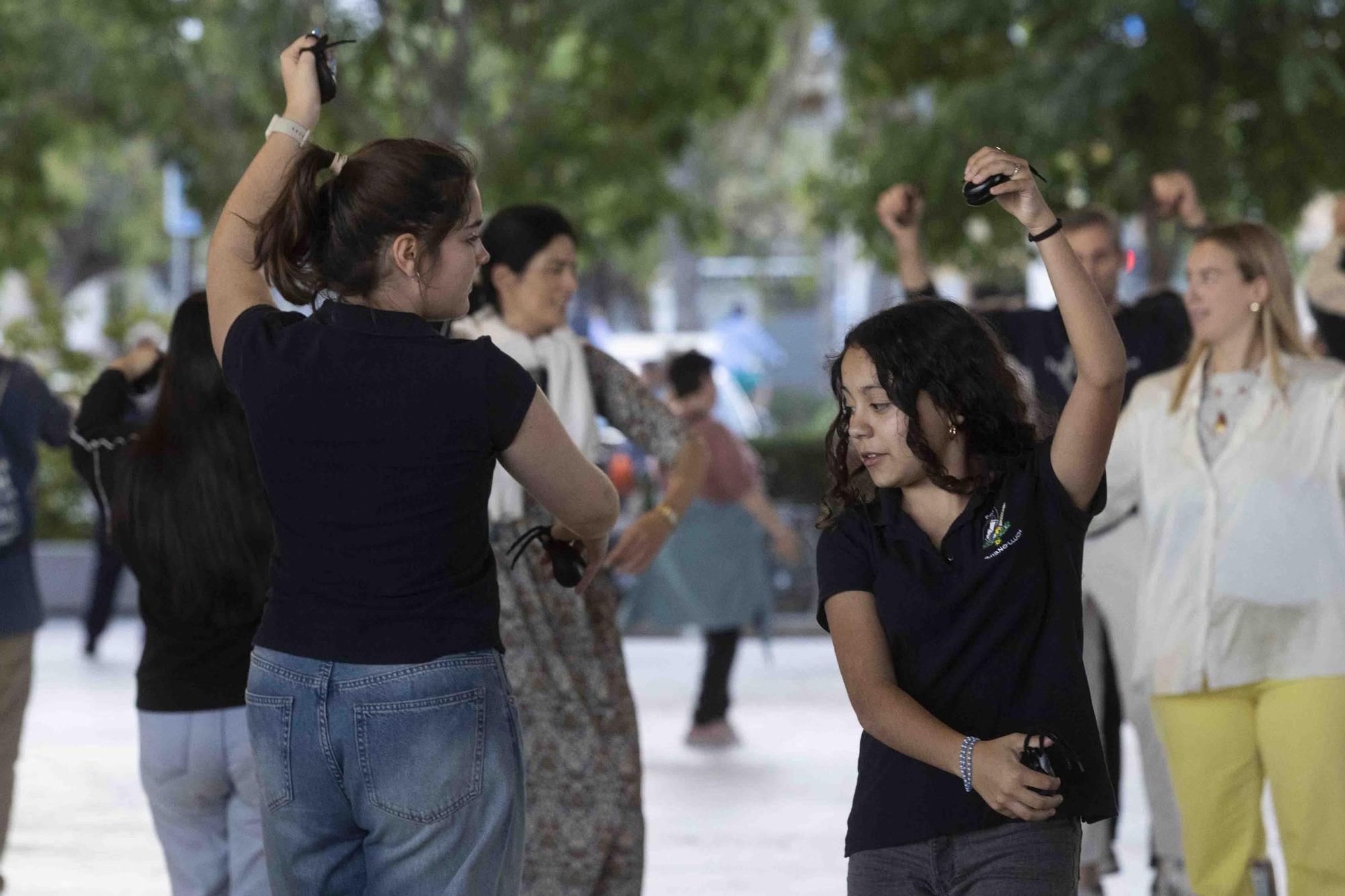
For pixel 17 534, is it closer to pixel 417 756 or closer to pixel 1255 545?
pixel 417 756

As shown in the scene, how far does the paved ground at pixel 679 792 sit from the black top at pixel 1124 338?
1888 millimetres

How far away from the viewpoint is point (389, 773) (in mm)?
3203

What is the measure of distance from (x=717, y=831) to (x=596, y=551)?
4645 mm

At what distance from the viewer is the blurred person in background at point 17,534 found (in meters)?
6.35

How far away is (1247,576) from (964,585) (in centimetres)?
202

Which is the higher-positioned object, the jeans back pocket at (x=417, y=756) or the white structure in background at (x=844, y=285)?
the white structure in background at (x=844, y=285)

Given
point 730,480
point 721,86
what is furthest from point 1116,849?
point 721,86

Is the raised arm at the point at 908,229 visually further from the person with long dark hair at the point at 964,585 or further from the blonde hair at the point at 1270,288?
the person with long dark hair at the point at 964,585

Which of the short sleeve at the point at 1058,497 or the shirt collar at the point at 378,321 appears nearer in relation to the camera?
the shirt collar at the point at 378,321

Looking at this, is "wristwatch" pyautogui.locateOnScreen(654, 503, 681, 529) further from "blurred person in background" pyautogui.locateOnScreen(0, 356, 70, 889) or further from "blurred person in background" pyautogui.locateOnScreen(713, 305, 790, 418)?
"blurred person in background" pyautogui.locateOnScreen(713, 305, 790, 418)

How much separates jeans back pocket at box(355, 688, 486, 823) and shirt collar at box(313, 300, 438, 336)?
58 cm

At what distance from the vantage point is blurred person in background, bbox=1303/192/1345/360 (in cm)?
681

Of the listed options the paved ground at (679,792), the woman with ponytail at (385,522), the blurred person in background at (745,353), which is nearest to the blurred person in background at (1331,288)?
the paved ground at (679,792)

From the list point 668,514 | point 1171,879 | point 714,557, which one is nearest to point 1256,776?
point 1171,879
